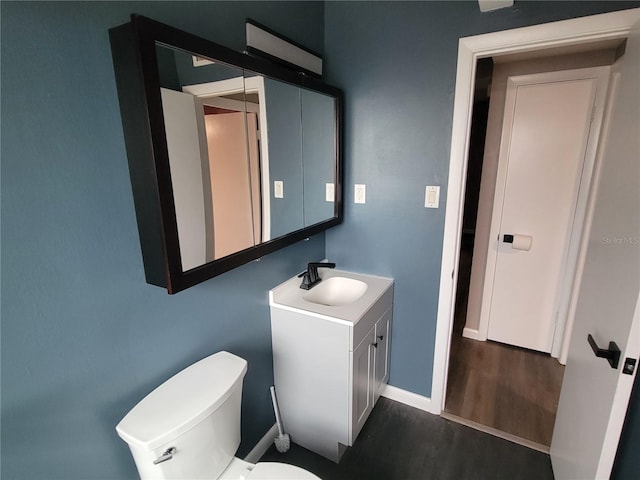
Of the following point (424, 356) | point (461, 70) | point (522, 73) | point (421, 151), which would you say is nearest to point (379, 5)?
point (461, 70)

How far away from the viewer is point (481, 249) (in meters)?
2.71

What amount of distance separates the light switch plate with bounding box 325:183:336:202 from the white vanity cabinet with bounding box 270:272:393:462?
2.01ft

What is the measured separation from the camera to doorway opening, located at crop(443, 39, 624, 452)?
1986mm

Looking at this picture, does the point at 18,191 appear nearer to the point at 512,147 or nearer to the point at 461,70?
the point at 461,70

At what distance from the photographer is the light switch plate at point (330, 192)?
1.93 m

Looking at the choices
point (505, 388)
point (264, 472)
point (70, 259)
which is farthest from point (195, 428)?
point (505, 388)

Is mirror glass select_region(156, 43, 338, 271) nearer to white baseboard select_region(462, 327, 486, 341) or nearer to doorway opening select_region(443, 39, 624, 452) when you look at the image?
doorway opening select_region(443, 39, 624, 452)

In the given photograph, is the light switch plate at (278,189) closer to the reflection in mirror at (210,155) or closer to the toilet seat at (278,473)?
the reflection in mirror at (210,155)

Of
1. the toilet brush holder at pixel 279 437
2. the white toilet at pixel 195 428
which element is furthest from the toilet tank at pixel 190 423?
the toilet brush holder at pixel 279 437

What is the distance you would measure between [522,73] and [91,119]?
8.88 ft

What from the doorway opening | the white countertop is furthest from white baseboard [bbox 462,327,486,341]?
the white countertop

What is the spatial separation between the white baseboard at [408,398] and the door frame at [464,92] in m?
0.03

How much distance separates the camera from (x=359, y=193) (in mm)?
2010

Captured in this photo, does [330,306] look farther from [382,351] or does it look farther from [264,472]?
[264,472]
